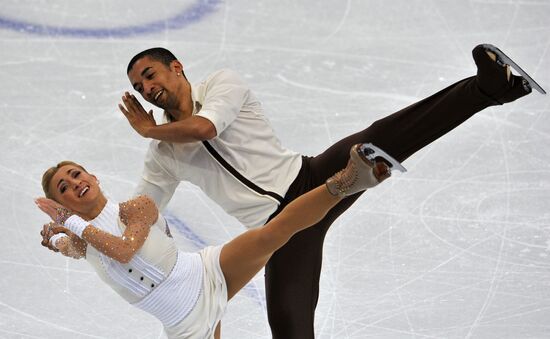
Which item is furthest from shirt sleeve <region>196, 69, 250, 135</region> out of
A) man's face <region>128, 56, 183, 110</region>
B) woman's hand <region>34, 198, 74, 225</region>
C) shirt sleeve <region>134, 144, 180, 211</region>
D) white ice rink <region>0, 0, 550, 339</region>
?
white ice rink <region>0, 0, 550, 339</region>

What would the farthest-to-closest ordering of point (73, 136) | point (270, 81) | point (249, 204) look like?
1. point (270, 81)
2. point (73, 136)
3. point (249, 204)

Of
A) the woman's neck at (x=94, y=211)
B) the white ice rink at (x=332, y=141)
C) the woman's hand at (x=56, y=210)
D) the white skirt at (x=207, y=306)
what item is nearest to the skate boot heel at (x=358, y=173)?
the white skirt at (x=207, y=306)

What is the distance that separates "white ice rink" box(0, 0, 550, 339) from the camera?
5371 millimetres

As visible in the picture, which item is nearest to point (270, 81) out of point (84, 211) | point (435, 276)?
point (435, 276)

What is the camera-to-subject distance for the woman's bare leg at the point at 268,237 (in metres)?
4.16

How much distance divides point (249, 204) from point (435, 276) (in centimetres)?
125

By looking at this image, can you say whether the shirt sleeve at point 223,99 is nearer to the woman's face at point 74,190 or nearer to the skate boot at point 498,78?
Result: the woman's face at point 74,190

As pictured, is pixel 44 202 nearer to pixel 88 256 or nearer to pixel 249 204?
pixel 88 256

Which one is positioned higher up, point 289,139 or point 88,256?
point 88,256

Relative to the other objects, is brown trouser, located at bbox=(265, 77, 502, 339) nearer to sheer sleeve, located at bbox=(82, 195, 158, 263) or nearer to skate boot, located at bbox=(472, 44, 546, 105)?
skate boot, located at bbox=(472, 44, 546, 105)

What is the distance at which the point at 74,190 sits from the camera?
14.0 ft

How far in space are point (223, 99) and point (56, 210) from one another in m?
0.86

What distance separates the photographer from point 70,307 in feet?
17.7

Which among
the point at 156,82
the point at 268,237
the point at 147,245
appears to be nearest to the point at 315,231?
the point at 268,237
